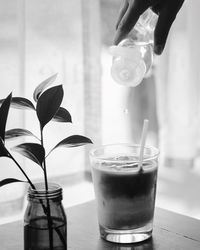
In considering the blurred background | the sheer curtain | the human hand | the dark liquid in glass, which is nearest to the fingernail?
the human hand

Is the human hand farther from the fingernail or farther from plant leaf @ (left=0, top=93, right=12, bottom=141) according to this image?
plant leaf @ (left=0, top=93, right=12, bottom=141)

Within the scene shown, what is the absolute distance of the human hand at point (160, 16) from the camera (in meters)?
0.95

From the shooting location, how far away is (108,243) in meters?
0.87

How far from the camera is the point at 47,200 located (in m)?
0.73

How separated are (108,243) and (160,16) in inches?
19.3

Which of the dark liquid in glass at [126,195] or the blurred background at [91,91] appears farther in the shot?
the blurred background at [91,91]

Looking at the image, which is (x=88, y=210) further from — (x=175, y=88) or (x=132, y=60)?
(x=175, y=88)

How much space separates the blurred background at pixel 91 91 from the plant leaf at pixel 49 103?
101 centimetres

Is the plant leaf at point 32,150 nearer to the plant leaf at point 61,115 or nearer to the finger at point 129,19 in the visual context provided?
the plant leaf at point 61,115

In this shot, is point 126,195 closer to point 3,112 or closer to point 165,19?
point 3,112

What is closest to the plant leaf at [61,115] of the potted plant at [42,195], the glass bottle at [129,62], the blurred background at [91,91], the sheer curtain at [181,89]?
the potted plant at [42,195]

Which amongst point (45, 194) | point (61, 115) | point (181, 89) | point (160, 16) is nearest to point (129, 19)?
point (160, 16)

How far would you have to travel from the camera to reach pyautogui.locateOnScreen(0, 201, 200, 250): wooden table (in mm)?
852

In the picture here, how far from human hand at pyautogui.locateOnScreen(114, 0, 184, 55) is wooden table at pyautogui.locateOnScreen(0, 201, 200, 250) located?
38 cm
